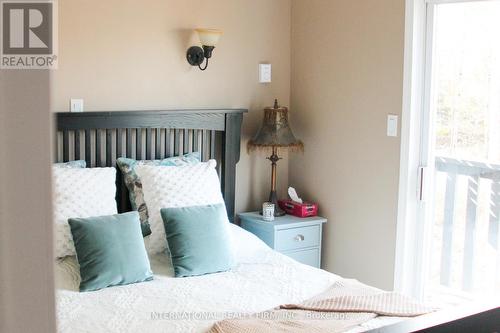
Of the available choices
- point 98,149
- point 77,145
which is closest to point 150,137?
point 98,149

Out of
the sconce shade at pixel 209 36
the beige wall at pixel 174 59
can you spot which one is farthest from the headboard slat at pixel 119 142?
the sconce shade at pixel 209 36

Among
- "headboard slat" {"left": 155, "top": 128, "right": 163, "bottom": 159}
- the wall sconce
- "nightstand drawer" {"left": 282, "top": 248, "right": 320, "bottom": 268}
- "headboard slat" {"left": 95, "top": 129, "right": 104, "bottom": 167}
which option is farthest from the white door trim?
"headboard slat" {"left": 95, "top": 129, "right": 104, "bottom": 167}

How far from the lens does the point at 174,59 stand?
3.62 m

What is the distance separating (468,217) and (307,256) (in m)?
0.95

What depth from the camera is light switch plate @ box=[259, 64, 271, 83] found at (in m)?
3.94

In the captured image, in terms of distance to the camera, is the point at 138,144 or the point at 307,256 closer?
the point at 138,144

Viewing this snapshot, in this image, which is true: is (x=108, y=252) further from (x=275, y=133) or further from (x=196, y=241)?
(x=275, y=133)

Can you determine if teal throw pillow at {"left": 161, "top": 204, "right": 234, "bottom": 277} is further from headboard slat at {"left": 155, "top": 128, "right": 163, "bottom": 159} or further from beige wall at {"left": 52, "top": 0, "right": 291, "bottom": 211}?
beige wall at {"left": 52, "top": 0, "right": 291, "bottom": 211}

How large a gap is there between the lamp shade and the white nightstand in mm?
426

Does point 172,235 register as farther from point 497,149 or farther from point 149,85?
point 497,149

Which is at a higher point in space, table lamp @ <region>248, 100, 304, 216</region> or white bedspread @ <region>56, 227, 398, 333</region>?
table lamp @ <region>248, 100, 304, 216</region>

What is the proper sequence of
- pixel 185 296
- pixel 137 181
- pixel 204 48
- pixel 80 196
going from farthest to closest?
pixel 204 48
pixel 137 181
pixel 80 196
pixel 185 296

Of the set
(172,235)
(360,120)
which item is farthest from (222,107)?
(172,235)

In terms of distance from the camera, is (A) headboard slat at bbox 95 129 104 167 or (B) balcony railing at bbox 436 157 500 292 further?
(A) headboard slat at bbox 95 129 104 167
